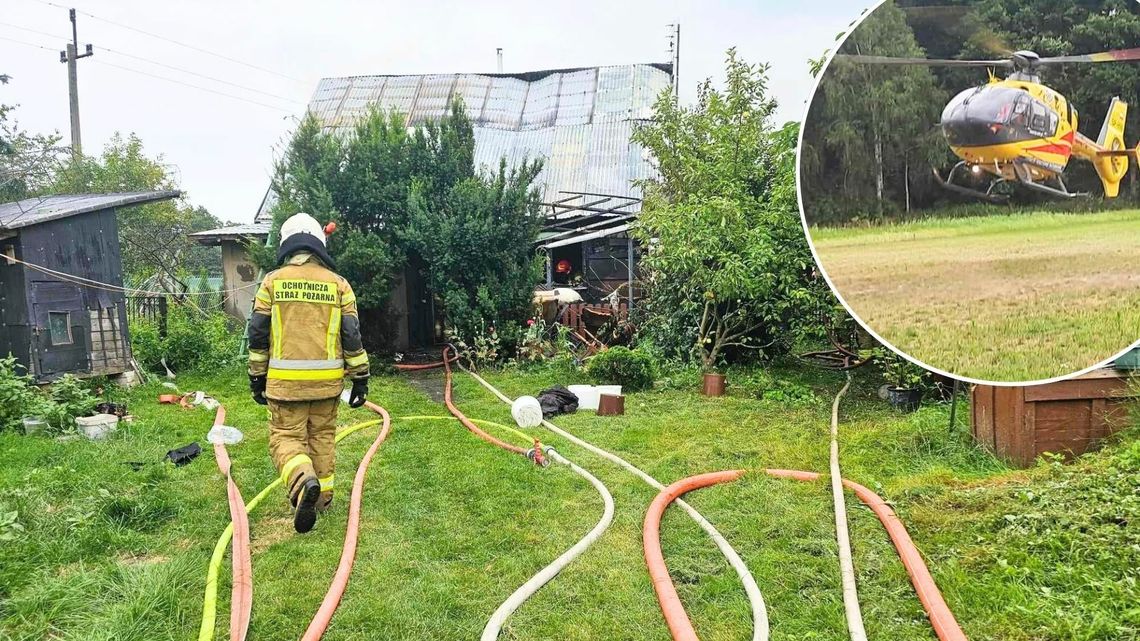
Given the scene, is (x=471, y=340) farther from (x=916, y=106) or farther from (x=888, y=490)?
(x=916, y=106)

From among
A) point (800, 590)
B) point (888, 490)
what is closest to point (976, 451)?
point (888, 490)

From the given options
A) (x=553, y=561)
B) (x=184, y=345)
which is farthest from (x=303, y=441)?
Answer: (x=184, y=345)

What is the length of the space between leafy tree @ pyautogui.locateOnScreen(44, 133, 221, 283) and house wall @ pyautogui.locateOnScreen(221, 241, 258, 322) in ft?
20.4

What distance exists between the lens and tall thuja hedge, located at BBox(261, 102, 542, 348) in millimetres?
9703

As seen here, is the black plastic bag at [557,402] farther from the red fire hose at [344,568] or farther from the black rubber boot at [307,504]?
the black rubber boot at [307,504]

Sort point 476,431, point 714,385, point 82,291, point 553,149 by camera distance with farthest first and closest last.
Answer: point 553,149 < point 82,291 < point 714,385 < point 476,431

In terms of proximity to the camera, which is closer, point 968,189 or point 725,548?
point 968,189

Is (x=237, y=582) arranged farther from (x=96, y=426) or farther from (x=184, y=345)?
(x=184, y=345)

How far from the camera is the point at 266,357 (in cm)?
388

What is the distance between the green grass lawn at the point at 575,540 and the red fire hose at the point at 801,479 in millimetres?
69

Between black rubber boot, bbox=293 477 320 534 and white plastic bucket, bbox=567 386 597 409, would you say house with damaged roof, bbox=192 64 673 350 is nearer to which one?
white plastic bucket, bbox=567 386 597 409

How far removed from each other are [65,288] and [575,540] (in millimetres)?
7080

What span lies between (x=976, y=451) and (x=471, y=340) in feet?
22.8

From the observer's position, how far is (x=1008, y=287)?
7.41 ft
